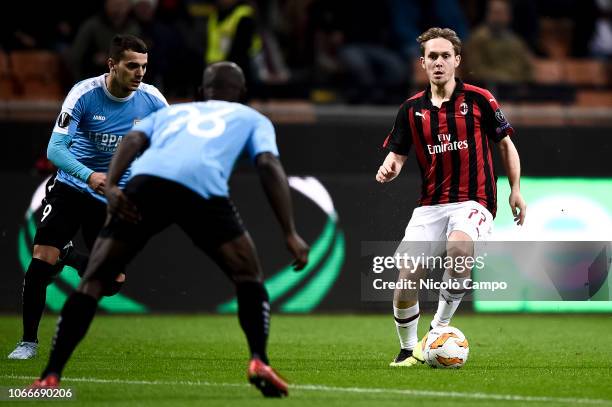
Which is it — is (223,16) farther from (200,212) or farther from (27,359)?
(200,212)

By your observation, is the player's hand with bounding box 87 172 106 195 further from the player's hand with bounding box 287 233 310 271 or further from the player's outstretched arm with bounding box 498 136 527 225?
the player's outstretched arm with bounding box 498 136 527 225

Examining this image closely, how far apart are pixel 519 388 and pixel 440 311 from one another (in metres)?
1.34

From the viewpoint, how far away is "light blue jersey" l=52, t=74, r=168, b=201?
27.8 feet

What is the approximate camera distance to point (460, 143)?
329 inches

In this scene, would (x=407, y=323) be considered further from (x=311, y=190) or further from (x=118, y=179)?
(x=311, y=190)

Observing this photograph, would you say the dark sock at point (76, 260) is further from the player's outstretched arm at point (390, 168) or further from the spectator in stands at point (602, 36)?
the spectator in stands at point (602, 36)

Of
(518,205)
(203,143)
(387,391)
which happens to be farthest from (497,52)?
(203,143)

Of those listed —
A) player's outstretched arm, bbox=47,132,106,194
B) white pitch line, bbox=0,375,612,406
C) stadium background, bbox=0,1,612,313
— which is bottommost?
stadium background, bbox=0,1,612,313

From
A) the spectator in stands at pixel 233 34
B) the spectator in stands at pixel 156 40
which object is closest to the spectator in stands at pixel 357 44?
the spectator in stands at pixel 233 34

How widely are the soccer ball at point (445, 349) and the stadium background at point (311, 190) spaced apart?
298 centimetres

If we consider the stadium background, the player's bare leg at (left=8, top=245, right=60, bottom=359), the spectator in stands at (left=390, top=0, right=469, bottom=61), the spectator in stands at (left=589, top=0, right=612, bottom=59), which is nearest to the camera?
the player's bare leg at (left=8, top=245, right=60, bottom=359)

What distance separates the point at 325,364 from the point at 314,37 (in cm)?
766

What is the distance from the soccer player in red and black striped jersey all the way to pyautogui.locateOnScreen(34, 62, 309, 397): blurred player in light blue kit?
2.00 meters

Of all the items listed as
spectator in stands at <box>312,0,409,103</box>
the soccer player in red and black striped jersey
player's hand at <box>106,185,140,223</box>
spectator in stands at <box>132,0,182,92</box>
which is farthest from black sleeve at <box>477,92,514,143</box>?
spectator in stands at <box>312,0,409,103</box>
